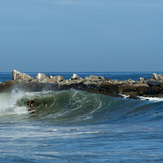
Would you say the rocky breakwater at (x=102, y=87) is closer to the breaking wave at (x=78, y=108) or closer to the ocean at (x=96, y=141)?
the breaking wave at (x=78, y=108)

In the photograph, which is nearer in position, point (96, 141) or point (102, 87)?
point (96, 141)

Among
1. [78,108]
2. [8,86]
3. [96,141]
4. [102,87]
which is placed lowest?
[78,108]

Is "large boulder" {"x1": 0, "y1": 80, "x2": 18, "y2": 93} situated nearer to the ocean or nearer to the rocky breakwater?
the rocky breakwater

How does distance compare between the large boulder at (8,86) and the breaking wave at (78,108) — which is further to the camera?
the large boulder at (8,86)

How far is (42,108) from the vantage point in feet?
76.3

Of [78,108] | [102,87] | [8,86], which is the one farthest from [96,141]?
[8,86]

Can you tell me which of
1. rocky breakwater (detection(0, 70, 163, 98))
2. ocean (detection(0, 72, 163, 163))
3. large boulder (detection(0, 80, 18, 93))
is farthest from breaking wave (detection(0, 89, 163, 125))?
rocky breakwater (detection(0, 70, 163, 98))

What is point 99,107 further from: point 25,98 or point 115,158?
point 115,158

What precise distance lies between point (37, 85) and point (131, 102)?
1344 cm

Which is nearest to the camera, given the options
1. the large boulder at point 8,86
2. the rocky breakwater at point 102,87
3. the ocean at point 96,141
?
the ocean at point 96,141

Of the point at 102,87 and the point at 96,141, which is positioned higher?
the point at 102,87

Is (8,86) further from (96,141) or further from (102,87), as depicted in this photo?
(96,141)

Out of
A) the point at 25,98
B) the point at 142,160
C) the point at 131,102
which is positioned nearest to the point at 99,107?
the point at 131,102

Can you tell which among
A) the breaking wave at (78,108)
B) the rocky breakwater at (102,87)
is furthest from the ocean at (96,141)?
the rocky breakwater at (102,87)
